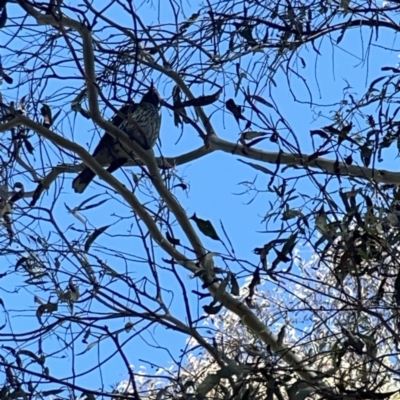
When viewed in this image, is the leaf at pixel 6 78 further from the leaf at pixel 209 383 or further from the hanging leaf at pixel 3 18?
the leaf at pixel 209 383

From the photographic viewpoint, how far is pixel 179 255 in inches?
100

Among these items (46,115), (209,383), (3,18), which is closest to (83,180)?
(46,115)

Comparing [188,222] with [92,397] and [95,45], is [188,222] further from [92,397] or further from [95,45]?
[92,397]

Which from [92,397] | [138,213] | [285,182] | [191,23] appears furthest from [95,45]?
[92,397]

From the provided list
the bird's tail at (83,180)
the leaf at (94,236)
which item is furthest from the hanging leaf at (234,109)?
the bird's tail at (83,180)

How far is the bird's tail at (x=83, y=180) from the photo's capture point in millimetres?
3170

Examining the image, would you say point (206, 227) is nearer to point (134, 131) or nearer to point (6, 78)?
point (6, 78)

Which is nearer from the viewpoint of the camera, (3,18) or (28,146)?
(3,18)

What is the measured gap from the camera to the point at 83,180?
129 inches

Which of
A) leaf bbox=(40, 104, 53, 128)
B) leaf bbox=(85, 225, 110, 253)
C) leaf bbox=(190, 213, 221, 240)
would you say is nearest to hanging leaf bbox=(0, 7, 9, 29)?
A: leaf bbox=(40, 104, 53, 128)

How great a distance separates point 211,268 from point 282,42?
0.99 meters

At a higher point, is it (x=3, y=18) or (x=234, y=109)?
(x=3, y=18)

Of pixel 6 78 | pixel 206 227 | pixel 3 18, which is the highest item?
pixel 6 78

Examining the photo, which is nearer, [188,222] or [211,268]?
[211,268]
